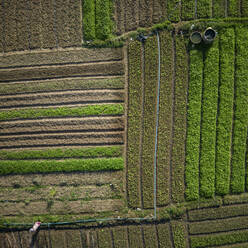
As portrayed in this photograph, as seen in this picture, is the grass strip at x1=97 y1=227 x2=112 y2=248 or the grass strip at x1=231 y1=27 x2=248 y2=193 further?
the grass strip at x1=231 y1=27 x2=248 y2=193

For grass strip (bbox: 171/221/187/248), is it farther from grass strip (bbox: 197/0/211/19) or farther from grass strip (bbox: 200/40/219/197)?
grass strip (bbox: 197/0/211/19)

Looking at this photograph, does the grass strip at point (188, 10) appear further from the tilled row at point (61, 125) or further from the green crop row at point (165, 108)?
the tilled row at point (61, 125)

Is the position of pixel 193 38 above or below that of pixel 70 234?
above

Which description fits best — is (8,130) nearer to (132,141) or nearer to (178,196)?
(132,141)

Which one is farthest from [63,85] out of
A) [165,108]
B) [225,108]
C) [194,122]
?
[225,108]

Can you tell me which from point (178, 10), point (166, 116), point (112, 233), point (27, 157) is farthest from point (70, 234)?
point (178, 10)

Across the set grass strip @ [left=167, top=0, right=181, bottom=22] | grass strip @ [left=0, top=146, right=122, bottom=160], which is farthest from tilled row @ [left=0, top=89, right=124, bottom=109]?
grass strip @ [left=167, top=0, right=181, bottom=22]

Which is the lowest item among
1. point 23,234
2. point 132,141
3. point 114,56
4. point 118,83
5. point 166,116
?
point 23,234
